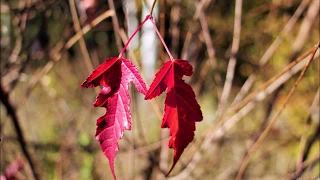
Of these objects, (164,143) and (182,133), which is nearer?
(182,133)

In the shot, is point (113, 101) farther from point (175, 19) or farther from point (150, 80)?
point (150, 80)

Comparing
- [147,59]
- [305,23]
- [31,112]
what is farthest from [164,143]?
[31,112]

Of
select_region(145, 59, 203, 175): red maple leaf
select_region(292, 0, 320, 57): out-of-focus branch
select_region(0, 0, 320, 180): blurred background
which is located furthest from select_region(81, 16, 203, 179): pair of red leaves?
select_region(292, 0, 320, 57): out-of-focus branch


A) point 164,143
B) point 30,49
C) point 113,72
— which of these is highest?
point 30,49

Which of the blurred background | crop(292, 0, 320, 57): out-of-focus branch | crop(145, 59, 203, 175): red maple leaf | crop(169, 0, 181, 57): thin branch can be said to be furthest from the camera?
crop(169, 0, 181, 57): thin branch

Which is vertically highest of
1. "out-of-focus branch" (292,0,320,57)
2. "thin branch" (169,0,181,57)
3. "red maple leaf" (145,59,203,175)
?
"thin branch" (169,0,181,57)

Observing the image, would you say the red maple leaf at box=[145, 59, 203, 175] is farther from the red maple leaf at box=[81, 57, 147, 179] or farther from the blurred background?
the blurred background

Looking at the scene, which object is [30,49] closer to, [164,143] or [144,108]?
[164,143]
